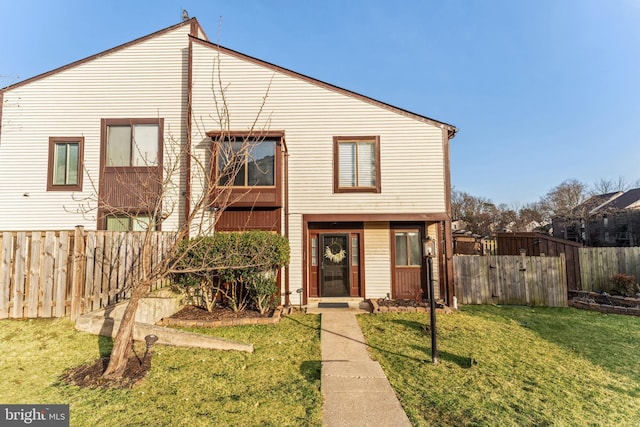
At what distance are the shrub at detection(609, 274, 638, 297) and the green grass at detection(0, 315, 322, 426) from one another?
1049 centimetres

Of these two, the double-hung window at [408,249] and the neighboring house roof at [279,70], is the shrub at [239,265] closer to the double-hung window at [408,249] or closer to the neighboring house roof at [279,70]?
the double-hung window at [408,249]

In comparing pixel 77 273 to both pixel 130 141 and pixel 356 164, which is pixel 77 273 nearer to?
pixel 130 141

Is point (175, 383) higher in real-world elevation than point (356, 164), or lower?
lower

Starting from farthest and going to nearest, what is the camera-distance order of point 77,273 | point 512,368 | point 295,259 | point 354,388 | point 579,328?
point 295,259, point 579,328, point 77,273, point 512,368, point 354,388

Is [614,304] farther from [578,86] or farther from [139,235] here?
[578,86]

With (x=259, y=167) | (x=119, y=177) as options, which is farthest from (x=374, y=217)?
(x=119, y=177)

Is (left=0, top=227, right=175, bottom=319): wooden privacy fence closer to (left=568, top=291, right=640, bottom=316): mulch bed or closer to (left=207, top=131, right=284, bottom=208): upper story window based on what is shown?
(left=207, top=131, right=284, bottom=208): upper story window

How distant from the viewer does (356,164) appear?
918 cm

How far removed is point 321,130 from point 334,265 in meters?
4.46

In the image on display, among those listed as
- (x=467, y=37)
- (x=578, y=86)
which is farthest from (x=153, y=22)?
(x=578, y=86)

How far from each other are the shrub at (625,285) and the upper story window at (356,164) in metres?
8.42

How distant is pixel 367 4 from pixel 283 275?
13.4m

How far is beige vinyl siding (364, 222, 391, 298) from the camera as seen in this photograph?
29.8 ft

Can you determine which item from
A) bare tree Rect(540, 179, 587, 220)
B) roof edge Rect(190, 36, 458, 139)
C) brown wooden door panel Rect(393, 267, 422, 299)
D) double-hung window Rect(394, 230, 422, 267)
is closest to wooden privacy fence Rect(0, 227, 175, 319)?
roof edge Rect(190, 36, 458, 139)
